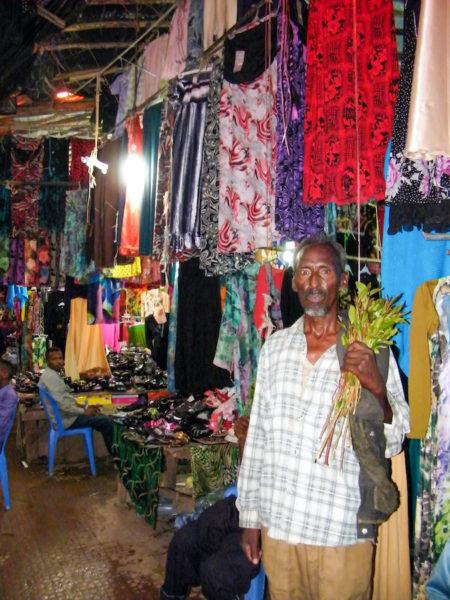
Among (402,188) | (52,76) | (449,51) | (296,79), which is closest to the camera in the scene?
(449,51)

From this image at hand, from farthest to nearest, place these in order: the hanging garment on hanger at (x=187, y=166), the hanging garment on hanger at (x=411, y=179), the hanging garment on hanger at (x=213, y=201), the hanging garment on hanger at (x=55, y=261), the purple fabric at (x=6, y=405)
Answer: the hanging garment on hanger at (x=55, y=261) < the purple fabric at (x=6, y=405) < the hanging garment on hanger at (x=187, y=166) < the hanging garment on hanger at (x=213, y=201) < the hanging garment on hanger at (x=411, y=179)

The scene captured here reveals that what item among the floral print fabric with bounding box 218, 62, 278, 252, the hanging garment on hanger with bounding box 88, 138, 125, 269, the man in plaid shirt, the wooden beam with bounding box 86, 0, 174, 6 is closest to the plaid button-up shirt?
the man in plaid shirt

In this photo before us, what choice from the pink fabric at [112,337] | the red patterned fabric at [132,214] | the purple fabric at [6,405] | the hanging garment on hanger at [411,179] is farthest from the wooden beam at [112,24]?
the pink fabric at [112,337]

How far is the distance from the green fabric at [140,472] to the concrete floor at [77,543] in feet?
0.65

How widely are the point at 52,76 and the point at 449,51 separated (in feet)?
14.8

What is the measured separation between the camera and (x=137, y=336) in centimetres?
927

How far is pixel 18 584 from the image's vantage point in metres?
3.78

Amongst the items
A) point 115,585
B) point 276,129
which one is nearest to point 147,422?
point 115,585

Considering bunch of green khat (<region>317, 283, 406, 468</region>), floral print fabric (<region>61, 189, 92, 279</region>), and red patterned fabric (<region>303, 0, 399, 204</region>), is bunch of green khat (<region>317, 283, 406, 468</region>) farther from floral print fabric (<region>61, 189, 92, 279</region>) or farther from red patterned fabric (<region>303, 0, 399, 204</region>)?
floral print fabric (<region>61, 189, 92, 279</region>)

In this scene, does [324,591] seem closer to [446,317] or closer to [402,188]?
A: [446,317]

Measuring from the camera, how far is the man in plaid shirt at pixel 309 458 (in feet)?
6.49

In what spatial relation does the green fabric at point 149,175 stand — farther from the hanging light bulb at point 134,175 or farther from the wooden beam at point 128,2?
the wooden beam at point 128,2

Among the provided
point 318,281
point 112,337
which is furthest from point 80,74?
point 318,281

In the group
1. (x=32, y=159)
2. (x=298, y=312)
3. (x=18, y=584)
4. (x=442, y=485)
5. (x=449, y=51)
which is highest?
(x=32, y=159)
